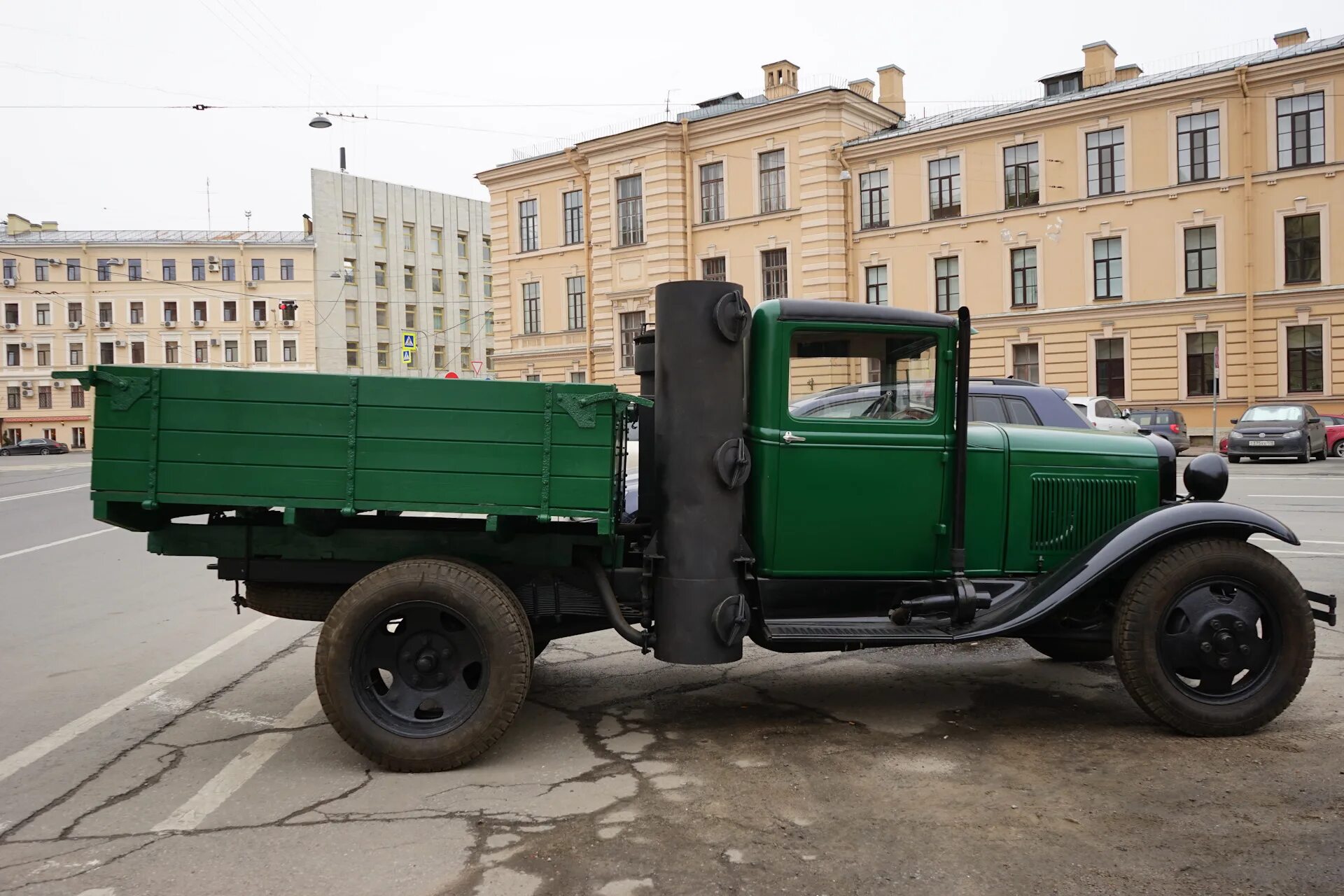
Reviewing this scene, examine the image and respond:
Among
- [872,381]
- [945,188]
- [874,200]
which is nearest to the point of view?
[872,381]

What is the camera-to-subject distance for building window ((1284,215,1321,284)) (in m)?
29.4

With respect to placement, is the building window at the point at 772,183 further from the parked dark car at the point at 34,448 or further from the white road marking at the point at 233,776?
the parked dark car at the point at 34,448

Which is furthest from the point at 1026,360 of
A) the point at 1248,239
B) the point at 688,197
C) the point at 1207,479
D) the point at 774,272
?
the point at 1207,479

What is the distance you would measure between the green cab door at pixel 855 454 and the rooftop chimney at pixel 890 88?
36.9 m

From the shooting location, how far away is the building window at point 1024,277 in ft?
111

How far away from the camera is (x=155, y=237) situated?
6656 cm

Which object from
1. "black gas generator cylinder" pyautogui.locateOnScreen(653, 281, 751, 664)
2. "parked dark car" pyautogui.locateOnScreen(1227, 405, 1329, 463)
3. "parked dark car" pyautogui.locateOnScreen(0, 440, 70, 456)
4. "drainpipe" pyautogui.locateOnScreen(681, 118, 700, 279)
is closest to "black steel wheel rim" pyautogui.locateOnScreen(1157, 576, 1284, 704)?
"black gas generator cylinder" pyautogui.locateOnScreen(653, 281, 751, 664)

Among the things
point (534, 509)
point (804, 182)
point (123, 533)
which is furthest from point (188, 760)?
point (804, 182)

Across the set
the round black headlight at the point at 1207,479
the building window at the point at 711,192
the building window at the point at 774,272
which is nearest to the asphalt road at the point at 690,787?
the round black headlight at the point at 1207,479

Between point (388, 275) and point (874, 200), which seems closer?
point (874, 200)

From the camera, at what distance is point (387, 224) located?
64688 mm

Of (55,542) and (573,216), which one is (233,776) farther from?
(573,216)

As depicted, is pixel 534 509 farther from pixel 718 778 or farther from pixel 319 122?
pixel 319 122

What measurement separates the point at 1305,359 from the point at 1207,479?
28542 millimetres
